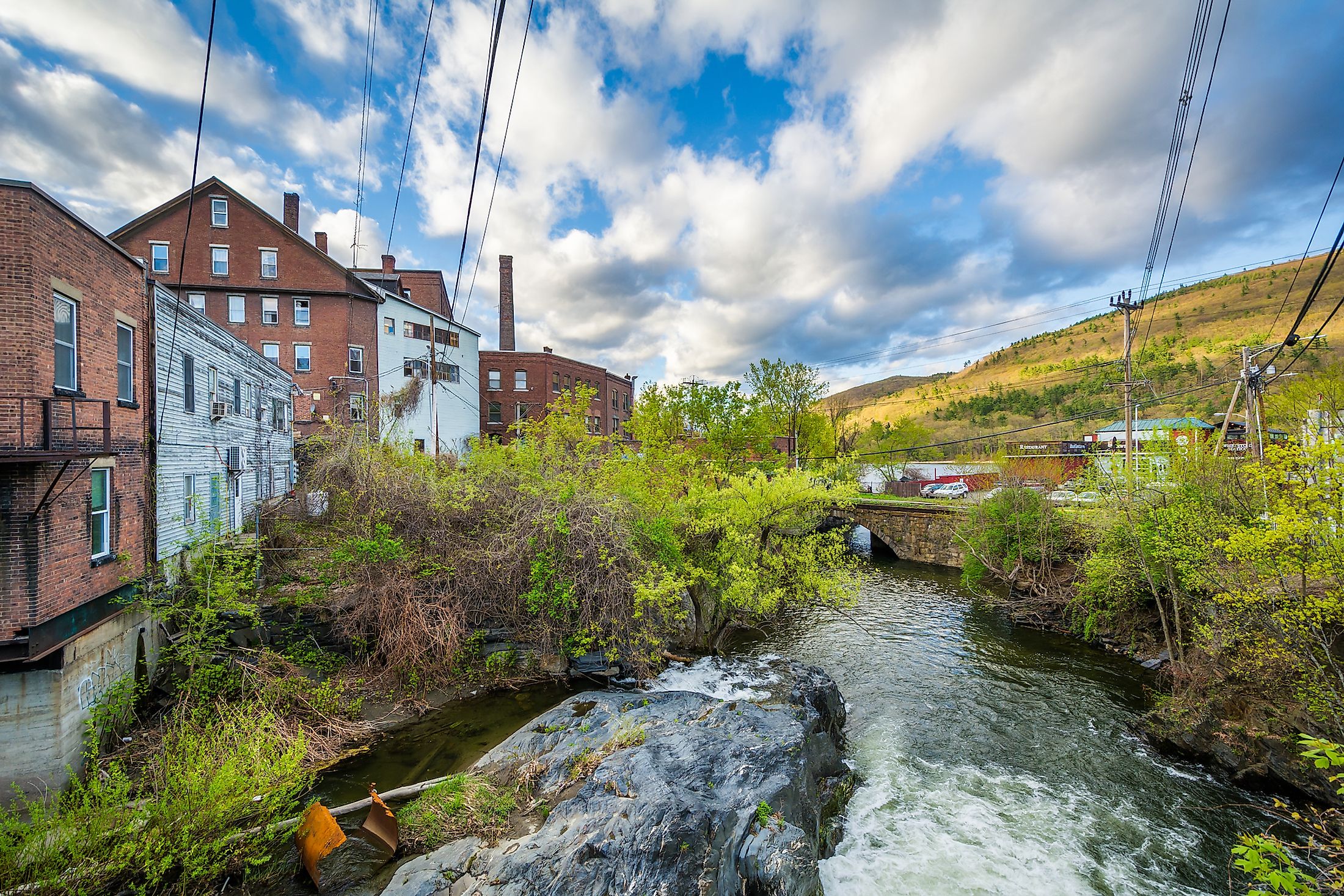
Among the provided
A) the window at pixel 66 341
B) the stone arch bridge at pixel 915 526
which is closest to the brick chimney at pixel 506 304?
the stone arch bridge at pixel 915 526

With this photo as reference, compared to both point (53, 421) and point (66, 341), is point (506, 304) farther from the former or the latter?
point (53, 421)

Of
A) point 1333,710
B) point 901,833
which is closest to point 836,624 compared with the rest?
point 901,833

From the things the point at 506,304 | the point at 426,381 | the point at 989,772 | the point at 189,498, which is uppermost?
the point at 506,304

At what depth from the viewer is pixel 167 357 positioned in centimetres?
1277

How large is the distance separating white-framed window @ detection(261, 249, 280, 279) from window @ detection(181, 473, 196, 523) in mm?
22893

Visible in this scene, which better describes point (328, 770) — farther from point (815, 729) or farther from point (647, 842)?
point (815, 729)

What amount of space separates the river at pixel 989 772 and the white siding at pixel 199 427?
28.1ft

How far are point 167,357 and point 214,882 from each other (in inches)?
463

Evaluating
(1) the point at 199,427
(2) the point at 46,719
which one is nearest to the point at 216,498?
(1) the point at 199,427

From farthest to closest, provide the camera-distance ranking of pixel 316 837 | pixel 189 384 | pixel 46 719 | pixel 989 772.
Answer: pixel 189 384, pixel 989 772, pixel 46 719, pixel 316 837

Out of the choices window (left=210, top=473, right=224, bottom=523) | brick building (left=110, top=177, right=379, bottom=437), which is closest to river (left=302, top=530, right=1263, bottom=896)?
window (left=210, top=473, right=224, bottom=523)

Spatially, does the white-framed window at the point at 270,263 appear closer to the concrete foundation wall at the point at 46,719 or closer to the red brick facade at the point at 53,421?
the red brick facade at the point at 53,421

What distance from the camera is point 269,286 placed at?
31406mm

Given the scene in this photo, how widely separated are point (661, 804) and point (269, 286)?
3720 centimetres
